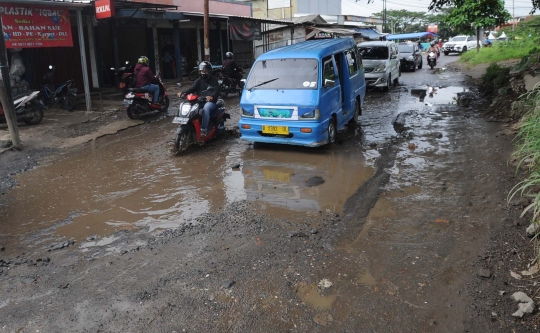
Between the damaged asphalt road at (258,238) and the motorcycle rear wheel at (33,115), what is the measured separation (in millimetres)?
2965

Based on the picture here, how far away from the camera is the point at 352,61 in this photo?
10312mm

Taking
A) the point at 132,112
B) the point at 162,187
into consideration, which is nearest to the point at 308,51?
the point at 162,187

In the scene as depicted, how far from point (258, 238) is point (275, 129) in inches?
140

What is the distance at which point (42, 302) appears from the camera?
12.3 ft

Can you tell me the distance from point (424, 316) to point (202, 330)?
5.59ft

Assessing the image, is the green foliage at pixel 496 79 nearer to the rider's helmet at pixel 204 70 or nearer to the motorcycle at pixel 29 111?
the rider's helmet at pixel 204 70

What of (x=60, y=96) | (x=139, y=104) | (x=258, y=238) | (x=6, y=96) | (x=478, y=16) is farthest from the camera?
(x=478, y=16)

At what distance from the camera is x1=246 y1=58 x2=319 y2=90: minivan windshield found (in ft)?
27.2

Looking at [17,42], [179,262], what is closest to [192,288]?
[179,262]

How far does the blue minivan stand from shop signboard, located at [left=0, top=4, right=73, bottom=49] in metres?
6.36

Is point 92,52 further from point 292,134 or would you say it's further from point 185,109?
point 292,134

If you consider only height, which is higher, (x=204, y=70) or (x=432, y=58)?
(x=432, y=58)

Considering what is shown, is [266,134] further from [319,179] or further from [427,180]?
[427,180]

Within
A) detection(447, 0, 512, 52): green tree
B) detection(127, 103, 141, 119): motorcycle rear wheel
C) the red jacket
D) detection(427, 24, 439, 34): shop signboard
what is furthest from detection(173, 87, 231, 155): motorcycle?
detection(427, 24, 439, 34): shop signboard
